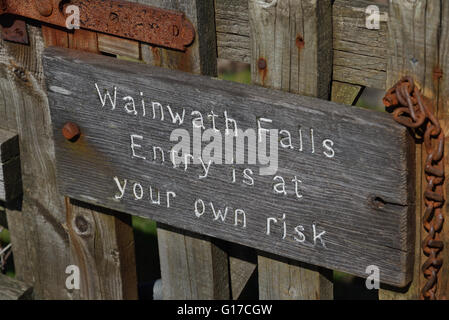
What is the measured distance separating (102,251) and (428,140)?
1.57 meters

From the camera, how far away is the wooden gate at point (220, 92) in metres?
2.51

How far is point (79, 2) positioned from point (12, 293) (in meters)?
1.38

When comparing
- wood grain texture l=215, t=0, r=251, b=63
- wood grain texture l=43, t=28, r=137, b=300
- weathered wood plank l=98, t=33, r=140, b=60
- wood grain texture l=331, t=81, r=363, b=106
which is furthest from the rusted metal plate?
wood grain texture l=331, t=81, r=363, b=106

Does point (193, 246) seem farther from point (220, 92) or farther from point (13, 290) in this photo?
point (13, 290)

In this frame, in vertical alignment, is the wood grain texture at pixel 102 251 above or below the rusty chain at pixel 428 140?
below

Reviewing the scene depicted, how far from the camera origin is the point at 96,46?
10.1ft

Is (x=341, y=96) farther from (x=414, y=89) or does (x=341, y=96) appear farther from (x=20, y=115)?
(x=20, y=115)

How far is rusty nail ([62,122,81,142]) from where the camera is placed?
Answer: 3.11 m

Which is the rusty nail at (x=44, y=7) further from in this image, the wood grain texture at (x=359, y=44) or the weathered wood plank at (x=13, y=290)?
the weathered wood plank at (x=13, y=290)

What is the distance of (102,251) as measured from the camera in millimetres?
3451

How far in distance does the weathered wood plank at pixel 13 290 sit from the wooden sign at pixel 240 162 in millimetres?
663

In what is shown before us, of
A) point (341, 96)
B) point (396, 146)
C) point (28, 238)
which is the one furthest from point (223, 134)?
point (28, 238)

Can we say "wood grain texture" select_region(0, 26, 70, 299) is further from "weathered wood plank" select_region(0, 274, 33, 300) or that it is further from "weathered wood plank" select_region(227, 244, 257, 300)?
"weathered wood plank" select_region(227, 244, 257, 300)

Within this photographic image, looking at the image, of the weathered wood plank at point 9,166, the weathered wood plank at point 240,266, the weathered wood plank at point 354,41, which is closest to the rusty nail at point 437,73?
the weathered wood plank at point 354,41
